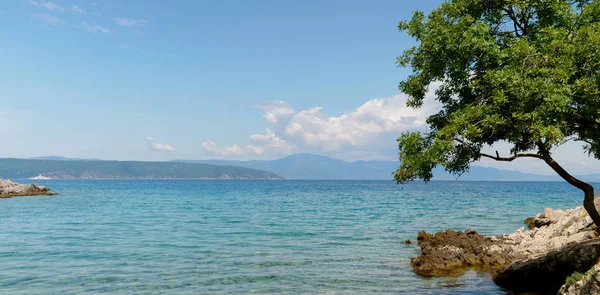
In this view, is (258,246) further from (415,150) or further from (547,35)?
(547,35)

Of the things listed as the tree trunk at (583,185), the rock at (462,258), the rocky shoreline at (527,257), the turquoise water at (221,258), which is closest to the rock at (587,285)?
the rocky shoreline at (527,257)

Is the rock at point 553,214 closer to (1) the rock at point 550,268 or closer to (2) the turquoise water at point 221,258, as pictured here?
(2) the turquoise water at point 221,258

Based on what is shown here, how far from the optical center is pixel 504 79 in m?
13.8

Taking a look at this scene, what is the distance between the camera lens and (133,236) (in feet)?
123

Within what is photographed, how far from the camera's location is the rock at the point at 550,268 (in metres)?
17.5

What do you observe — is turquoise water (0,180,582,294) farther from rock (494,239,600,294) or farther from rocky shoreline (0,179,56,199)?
rocky shoreline (0,179,56,199)

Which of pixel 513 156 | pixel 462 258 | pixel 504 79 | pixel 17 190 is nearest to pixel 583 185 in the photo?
pixel 513 156

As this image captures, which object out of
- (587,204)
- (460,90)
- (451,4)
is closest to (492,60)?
(460,90)

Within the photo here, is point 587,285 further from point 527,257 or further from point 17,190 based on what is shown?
point 17,190

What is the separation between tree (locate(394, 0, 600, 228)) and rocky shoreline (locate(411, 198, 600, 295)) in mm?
2023

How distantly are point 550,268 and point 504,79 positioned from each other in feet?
31.8

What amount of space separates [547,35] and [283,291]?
578 inches

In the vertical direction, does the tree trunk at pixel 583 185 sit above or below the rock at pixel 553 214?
above

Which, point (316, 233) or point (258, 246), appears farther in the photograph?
point (316, 233)
